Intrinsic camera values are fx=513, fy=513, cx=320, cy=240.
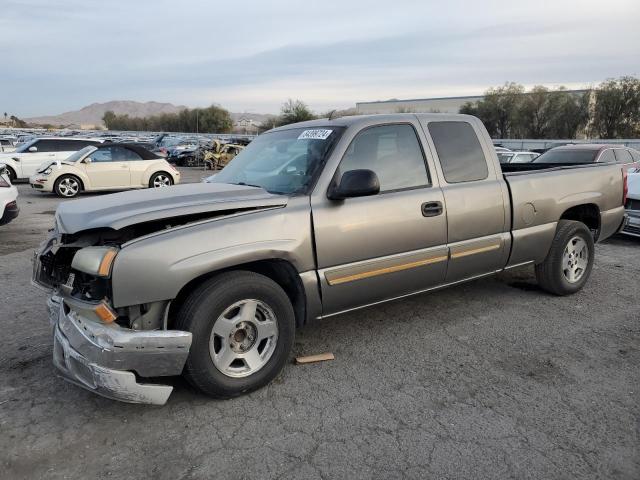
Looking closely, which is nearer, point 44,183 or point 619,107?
point 44,183

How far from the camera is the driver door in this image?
15.1 meters

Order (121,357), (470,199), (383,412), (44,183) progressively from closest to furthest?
(121,357)
(383,412)
(470,199)
(44,183)

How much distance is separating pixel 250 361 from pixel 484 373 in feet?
5.58

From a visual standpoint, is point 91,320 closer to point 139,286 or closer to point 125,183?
point 139,286

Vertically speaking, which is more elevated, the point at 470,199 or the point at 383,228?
the point at 470,199

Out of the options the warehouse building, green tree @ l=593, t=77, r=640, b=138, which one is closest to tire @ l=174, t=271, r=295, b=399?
green tree @ l=593, t=77, r=640, b=138

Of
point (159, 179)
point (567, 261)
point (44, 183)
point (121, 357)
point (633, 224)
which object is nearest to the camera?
point (121, 357)

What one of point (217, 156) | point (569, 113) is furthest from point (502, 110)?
point (217, 156)

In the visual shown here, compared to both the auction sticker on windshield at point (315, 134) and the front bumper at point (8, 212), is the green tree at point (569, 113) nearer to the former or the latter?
the front bumper at point (8, 212)

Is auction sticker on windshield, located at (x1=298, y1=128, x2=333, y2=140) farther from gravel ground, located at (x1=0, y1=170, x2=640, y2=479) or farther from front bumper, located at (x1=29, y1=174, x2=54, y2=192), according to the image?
front bumper, located at (x1=29, y1=174, x2=54, y2=192)

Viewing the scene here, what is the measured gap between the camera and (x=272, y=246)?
11.1 feet

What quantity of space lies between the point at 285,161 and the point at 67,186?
12.7 m

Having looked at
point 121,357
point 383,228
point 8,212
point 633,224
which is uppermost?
point 383,228

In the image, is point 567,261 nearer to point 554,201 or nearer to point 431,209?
point 554,201
